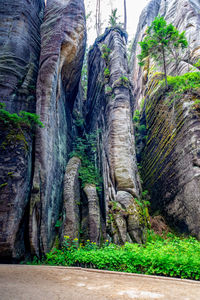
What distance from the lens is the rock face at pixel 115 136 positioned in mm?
7793

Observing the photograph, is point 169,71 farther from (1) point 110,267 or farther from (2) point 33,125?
(1) point 110,267

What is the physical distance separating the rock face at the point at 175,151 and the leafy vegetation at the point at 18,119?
598 centimetres

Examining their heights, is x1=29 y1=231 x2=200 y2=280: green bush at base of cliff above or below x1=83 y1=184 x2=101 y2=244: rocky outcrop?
below

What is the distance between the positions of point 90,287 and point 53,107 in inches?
300

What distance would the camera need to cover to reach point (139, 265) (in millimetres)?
4887

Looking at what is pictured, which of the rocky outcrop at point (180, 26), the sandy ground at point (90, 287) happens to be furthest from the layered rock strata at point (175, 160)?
the sandy ground at point (90, 287)

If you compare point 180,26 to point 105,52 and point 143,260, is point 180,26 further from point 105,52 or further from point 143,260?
point 143,260

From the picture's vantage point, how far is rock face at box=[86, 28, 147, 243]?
25.6 ft

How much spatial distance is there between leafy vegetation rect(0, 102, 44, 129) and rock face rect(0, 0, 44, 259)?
0.16 metres

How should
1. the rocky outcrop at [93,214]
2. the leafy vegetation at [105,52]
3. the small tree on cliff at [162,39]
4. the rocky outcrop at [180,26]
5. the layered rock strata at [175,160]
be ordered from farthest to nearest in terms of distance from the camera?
the leafy vegetation at [105,52] → the rocky outcrop at [180,26] → the small tree on cliff at [162,39] → the rocky outcrop at [93,214] → the layered rock strata at [175,160]

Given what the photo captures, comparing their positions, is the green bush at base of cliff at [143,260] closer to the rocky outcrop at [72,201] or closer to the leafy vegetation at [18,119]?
the rocky outcrop at [72,201]

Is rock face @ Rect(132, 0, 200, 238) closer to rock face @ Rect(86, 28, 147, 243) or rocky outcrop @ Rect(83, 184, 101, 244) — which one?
rock face @ Rect(86, 28, 147, 243)

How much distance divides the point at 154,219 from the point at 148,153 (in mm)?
3839

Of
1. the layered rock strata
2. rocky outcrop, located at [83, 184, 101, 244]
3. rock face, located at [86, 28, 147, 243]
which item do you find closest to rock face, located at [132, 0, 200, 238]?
the layered rock strata
